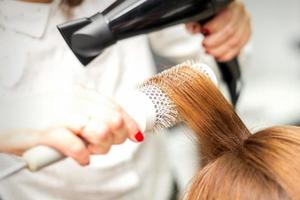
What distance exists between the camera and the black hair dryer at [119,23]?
0.53 metres

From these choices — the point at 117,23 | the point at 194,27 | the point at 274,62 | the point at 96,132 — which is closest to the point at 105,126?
the point at 96,132

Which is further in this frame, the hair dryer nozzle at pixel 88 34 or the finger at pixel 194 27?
the finger at pixel 194 27

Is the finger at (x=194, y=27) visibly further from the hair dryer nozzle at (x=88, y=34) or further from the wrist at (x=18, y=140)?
the wrist at (x=18, y=140)

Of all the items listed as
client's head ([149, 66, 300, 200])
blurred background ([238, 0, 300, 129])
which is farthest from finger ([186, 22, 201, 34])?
blurred background ([238, 0, 300, 129])

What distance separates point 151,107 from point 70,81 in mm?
166

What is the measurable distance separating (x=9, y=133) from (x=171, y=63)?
331mm

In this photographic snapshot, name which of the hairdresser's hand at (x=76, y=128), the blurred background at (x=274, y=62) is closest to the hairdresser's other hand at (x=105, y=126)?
the hairdresser's hand at (x=76, y=128)

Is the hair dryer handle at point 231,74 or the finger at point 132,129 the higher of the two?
the finger at point 132,129

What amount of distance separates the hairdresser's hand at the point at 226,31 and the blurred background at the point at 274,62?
1.79ft

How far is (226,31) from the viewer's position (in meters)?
0.70

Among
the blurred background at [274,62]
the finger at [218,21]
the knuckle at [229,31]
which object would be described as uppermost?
the finger at [218,21]

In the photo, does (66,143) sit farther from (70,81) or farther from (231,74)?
(231,74)

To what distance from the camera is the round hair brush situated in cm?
50

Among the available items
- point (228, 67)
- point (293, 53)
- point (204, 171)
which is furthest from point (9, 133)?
point (293, 53)
